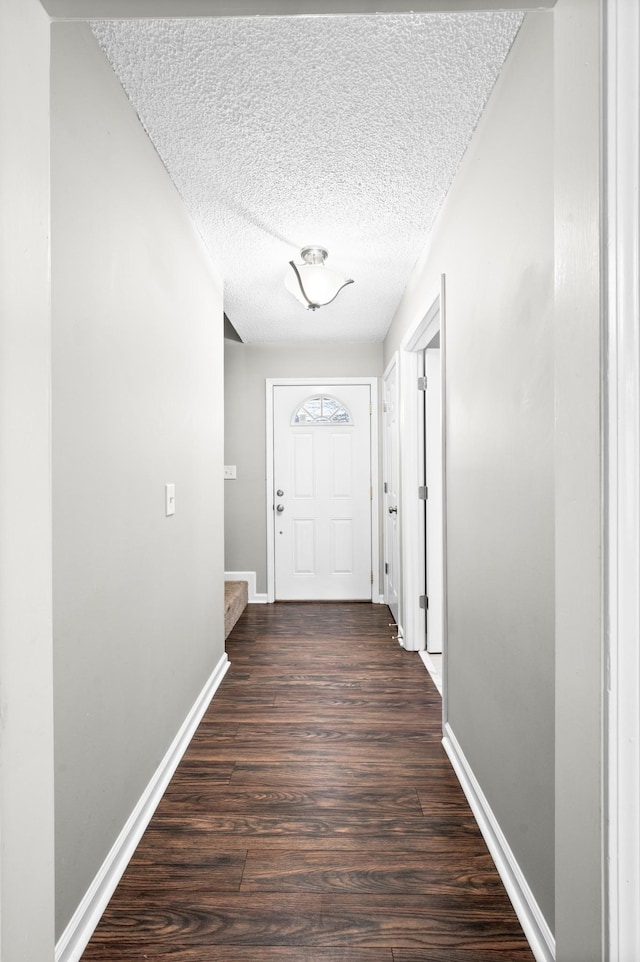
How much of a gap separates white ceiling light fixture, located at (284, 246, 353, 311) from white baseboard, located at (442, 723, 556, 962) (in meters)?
2.22

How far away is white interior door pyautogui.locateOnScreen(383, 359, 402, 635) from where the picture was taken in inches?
147

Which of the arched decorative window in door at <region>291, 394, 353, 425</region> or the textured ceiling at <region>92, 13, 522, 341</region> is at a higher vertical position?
the textured ceiling at <region>92, 13, 522, 341</region>

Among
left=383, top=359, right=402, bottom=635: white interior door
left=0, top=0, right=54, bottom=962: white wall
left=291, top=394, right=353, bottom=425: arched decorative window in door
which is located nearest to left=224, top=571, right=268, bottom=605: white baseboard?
left=383, top=359, right=402, bottom=635: white interior door

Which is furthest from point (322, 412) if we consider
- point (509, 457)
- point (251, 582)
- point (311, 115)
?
point (509, 457)

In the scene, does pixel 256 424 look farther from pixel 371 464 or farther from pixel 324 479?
pixel 371 464

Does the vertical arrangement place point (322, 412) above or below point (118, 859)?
above

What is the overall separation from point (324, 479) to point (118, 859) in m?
3.41

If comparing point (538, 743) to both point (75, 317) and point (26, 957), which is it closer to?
point (26, 957)

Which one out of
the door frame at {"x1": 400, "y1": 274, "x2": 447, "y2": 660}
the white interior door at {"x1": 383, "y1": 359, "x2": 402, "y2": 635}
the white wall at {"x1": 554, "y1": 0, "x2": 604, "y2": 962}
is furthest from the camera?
the white interior door at {"x1": 383, "y1": 359, "x2": 402, "y2": 635}

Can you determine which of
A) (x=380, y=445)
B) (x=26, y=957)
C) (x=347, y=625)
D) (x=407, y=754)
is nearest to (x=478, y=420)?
(x=407, y=754)

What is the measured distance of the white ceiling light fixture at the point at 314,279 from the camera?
2.73 metres

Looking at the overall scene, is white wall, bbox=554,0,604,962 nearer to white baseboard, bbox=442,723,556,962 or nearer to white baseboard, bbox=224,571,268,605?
white baseboard, bbox=442,723,556,962

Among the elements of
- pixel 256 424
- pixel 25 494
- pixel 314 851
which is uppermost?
pixel 256 424

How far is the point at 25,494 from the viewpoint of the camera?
2.62 feet
